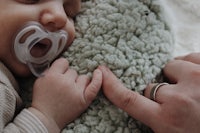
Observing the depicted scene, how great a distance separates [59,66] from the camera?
0.84 m

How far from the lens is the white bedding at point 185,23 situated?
1.19 meters

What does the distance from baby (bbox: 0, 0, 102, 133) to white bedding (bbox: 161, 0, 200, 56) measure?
0.45m

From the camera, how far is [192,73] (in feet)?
2.67

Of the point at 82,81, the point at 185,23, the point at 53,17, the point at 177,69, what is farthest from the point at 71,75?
the point at 185,23

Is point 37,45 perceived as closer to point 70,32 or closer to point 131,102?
point 70,32

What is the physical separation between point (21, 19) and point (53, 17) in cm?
7

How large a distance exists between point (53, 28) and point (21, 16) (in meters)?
0.08

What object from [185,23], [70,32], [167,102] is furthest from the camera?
Result: [185,23]

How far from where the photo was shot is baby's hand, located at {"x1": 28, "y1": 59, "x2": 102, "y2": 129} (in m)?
0.78

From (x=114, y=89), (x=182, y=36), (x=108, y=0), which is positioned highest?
(x=108, y=0)

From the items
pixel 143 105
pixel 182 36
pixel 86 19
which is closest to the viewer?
pixel 143 105

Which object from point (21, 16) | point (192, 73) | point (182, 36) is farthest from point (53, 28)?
point (182, 36)

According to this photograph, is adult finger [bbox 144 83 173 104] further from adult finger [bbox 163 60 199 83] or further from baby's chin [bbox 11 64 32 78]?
baby's chin [bbox 11 64 32 78]

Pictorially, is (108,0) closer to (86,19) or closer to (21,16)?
(86,19)
